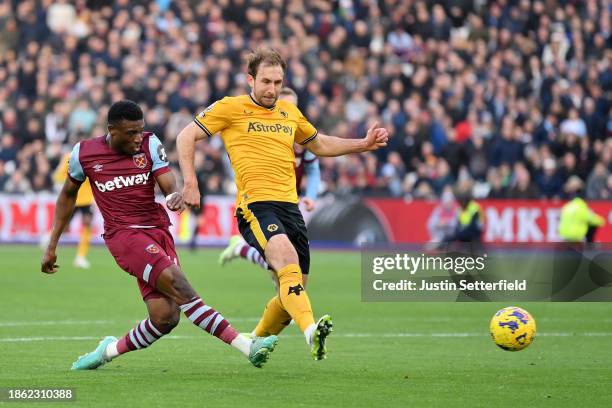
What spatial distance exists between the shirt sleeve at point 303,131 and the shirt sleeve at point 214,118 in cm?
63

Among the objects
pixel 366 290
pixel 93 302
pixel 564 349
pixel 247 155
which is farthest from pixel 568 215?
pixel 247 155

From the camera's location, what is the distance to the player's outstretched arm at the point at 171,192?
370 inches

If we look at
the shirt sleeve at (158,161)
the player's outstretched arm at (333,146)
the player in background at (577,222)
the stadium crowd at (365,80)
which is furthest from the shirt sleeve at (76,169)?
the stadium crowd at (365,80)

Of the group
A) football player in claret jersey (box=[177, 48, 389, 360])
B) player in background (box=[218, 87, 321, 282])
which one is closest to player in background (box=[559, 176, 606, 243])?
player in background (box=[218, 87, 321, 282])

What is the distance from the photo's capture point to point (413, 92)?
30328mm

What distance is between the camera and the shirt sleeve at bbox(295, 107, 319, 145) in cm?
1086

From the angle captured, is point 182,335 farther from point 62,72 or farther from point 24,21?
point 24,21

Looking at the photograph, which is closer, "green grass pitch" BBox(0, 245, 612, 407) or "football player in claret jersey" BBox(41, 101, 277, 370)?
"green grass pitch" BBox(0, 245, 612, 407)

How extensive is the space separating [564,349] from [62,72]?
22.7 metres

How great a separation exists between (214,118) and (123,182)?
980 millimetres

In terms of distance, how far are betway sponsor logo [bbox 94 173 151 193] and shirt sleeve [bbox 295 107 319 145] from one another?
1468 millimetres

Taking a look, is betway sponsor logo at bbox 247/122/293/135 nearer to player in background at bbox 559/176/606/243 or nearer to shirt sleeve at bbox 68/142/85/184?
shirt sleeve at bbox 68/142/85/184

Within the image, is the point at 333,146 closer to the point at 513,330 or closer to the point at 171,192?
the point at 171,192

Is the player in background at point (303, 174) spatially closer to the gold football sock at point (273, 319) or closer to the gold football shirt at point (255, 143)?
the gold football sock at point (273, 319)
